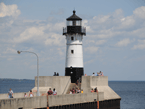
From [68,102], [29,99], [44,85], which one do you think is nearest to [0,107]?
Answer: [29,99]

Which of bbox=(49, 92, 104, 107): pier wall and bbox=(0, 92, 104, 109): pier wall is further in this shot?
bbox=(49, 92, 104, 107): pier wall

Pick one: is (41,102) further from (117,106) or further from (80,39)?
(80,39)

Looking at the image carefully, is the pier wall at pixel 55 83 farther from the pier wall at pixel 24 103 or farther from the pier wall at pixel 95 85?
the pier wall at pixel 24 103

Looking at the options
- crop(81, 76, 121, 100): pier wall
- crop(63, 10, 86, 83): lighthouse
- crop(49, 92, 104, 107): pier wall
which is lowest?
crop(49, 92, 104, 107): pier wall

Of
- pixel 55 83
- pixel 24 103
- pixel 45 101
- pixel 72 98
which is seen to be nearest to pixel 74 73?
pixel 55 83

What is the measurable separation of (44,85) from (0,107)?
41.4ft

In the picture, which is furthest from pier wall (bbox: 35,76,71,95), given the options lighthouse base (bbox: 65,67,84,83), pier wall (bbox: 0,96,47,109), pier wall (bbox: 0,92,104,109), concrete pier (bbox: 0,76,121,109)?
pier wall (bbox: 0,96,47,109)

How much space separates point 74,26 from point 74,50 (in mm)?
3345

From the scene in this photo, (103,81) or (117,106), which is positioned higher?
(103,81)

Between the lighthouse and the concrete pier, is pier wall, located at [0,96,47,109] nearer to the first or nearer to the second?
the concrete pier

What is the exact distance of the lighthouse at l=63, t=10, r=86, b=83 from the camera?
39.5 m

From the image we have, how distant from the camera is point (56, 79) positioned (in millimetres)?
36000

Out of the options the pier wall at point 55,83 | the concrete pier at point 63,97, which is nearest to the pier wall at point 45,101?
the concrete pier at point 63,97

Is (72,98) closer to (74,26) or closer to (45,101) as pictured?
(45,101)
